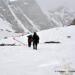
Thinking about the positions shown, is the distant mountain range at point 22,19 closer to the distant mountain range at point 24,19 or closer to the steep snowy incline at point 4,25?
the distant mountain range at point 24,19

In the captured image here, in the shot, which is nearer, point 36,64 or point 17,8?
point 36,64

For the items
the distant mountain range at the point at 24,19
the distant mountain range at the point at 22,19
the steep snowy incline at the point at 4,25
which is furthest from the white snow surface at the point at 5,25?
the distant mountain range at the point at 22,19

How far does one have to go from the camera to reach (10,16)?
175 m

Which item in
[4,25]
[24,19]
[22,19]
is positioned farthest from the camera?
[24,19]

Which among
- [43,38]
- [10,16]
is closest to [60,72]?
[43,38]

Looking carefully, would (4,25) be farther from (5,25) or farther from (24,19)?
(24,19)

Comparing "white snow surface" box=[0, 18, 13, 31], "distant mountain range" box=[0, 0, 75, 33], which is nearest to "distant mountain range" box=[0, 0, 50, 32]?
"distant mountain range" box=[0, 0, 75, 33]

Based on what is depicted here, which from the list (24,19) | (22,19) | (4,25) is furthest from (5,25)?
(24,19)

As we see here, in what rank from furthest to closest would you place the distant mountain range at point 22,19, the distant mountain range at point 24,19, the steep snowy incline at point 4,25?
1. the distant mountain range at point 24,19
2. the distant mountain range at point 22,19
3. the steep snowy incline at point 4,25

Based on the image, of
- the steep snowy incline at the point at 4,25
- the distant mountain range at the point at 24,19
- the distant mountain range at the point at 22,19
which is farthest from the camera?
the distant mountain range at the point at 24,19

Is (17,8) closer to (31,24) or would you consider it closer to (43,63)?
(31,24)

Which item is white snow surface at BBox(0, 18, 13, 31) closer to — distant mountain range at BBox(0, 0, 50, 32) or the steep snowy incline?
the steep snowy incline

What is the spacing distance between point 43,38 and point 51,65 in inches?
1069

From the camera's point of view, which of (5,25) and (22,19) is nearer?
(5,25)
